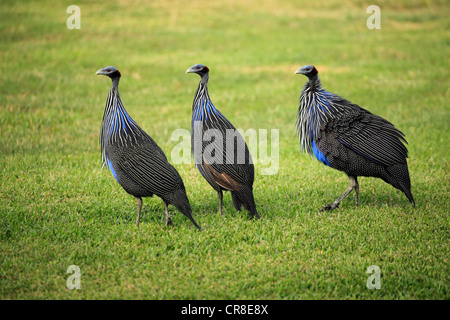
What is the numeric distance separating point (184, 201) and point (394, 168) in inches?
112

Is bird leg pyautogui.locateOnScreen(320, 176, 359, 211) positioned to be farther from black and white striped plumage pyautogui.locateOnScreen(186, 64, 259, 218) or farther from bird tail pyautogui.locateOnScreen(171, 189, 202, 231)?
bird tail pyautogui.locateOnScreen(171, 189, 202, 231)

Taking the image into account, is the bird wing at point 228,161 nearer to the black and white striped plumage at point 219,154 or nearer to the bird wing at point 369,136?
the black and white striped plumage at point 219,154

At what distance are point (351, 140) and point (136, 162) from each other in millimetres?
2862

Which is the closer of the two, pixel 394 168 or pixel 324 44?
pixel 394 168

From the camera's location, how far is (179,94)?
553 inches

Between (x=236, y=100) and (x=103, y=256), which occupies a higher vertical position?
(x=236, y=100)

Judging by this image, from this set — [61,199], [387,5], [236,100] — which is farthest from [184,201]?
[387,5]

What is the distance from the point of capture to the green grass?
18.2 ft

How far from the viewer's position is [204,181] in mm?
8477

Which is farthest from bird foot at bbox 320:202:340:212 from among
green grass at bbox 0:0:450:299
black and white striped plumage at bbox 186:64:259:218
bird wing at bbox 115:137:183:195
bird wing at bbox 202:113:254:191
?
bird wing at bbox 115:137:183:195

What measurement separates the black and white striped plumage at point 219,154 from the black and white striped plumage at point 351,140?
1079 millimetres

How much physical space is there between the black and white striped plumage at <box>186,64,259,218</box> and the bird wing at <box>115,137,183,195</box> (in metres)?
0.48

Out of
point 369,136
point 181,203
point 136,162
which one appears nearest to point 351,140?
point 369,136

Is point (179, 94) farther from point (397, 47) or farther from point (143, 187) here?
point (397, 47)
